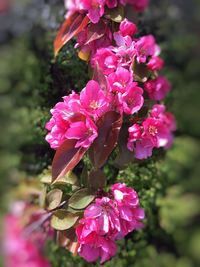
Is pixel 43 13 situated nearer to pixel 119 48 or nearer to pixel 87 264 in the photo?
pixel 119 48

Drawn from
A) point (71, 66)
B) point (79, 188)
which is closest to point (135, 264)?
point (79, 188)

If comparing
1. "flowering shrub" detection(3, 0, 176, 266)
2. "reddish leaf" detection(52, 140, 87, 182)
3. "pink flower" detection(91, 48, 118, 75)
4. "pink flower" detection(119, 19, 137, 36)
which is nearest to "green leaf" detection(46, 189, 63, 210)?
"flowering shrub" detection(3, 0, 176, 266)

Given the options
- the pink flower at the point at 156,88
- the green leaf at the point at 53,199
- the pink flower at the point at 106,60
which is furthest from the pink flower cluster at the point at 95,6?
the green leaf at the point at 53,199

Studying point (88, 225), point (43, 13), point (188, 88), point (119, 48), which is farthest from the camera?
point (188, 88)

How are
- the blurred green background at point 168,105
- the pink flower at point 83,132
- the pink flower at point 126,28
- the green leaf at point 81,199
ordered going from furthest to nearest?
the blurred green background at point 168,105 → the pink flower at point 126,28 → the green leaf at point 81,199 → the pink flower at point 83,132

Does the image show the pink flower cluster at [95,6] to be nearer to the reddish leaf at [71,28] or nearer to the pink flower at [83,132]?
the reddish leaf at [71,28]

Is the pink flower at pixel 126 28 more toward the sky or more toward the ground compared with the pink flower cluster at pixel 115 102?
more toward the sky
